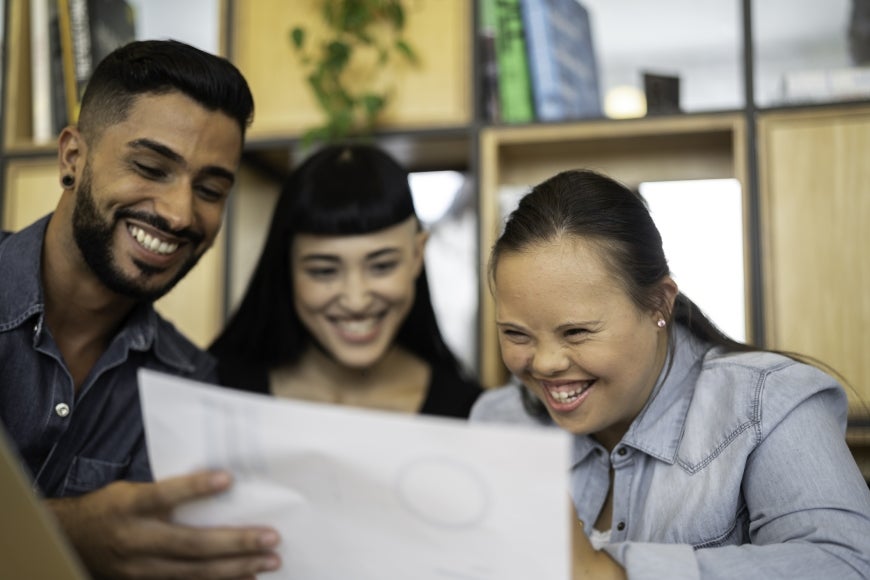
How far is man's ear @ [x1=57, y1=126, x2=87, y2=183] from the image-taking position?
4.53 ft

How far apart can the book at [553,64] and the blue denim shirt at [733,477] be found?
1.04 meters

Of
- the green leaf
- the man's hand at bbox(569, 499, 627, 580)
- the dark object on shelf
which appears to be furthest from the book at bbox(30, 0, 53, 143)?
the man's hand at bbox(569, 499, 627, 580)

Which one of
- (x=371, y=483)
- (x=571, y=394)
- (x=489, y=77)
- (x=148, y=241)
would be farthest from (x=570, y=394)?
(x=489, y=77)

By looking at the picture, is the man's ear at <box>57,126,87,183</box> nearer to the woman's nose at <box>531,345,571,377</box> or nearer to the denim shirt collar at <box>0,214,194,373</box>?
the denim shirt collar at <box>0,214,194,373</box>

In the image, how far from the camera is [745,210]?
6.48ft

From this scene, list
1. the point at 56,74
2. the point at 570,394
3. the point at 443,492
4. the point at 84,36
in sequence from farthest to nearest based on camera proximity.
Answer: the point at 56,74
the point at 84,36
the point at 570,394
the point at 443,492

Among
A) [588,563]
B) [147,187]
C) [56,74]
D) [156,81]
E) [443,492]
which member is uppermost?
[56,74]

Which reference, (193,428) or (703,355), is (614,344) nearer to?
(703,355)

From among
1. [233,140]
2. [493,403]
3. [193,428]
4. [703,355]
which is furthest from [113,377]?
[703,355]

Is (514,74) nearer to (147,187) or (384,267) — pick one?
(384,267)

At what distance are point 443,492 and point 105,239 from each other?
0.87 meters

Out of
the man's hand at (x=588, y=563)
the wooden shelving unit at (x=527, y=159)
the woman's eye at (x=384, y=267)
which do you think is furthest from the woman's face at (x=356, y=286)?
the man's hand at (x=588, y=563)

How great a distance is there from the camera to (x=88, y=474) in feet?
4.40

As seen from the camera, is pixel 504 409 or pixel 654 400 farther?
pixel 504 409
